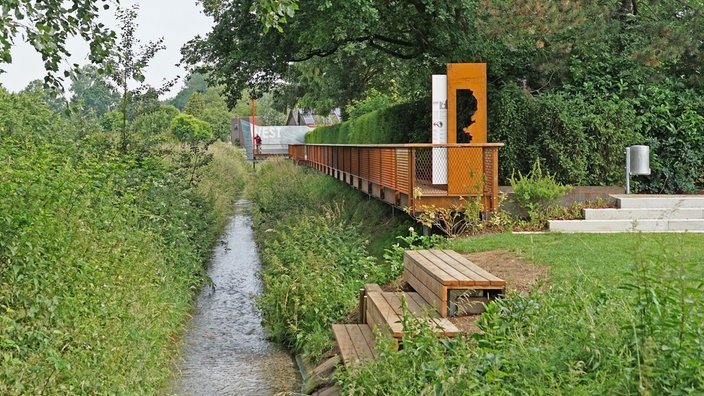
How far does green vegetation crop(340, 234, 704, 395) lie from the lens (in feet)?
14.8

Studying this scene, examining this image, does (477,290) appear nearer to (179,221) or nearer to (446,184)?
(446,184)

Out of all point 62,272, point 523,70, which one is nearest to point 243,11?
point 523,70

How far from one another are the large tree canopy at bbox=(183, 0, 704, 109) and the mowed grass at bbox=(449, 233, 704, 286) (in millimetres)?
4945

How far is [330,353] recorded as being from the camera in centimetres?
971

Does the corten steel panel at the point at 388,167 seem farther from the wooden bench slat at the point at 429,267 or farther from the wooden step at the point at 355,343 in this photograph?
the wooden step at the point at 355,343

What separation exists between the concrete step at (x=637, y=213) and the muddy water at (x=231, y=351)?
5.96 meters

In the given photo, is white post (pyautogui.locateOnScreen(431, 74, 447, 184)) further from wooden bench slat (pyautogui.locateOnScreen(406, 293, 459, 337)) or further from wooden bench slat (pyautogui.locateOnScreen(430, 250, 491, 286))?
wooden bench slat (pyautogui.locateOnScreen(406, 293, 459, 337))

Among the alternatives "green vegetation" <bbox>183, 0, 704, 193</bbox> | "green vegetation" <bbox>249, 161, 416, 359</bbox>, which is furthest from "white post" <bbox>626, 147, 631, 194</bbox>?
"green vegetation" <bbox>249, 161, 416, 359</bbox>

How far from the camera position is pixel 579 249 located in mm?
11266

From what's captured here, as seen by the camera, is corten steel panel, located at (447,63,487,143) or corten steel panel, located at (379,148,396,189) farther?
corten steel panel, located at (447,63,487,143)

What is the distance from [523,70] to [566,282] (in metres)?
13.6

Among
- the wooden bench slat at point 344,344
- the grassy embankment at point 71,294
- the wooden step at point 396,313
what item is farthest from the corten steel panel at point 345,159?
the wooden bench slat at point 344,344

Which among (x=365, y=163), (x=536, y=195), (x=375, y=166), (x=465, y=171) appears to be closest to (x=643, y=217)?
(x=536, y=195)

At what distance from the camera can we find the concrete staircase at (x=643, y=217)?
44.8ft
